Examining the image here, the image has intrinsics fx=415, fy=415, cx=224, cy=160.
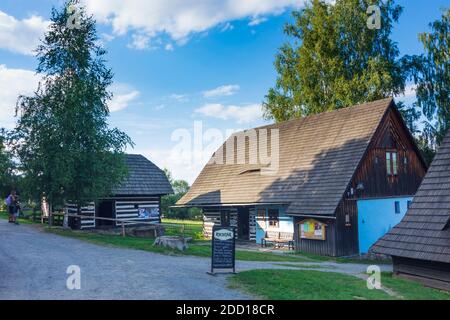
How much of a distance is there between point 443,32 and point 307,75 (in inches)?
394

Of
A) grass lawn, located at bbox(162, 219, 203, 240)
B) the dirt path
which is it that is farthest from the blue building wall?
the dirt path

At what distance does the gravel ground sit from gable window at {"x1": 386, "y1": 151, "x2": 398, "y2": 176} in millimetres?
7505

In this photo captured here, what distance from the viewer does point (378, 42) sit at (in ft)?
106

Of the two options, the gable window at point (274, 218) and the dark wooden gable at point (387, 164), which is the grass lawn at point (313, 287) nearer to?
the dark wooden gable at point (387, 164)

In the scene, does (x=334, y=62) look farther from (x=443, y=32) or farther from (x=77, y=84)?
(x=77, y=84)

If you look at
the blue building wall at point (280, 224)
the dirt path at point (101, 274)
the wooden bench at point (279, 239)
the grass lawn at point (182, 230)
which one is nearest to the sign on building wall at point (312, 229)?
the wooden bench at point (279, 239)

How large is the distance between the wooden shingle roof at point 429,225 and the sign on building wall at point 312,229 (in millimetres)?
6110

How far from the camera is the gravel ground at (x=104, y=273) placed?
9.62 meters

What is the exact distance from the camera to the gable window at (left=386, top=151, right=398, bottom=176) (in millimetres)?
23469

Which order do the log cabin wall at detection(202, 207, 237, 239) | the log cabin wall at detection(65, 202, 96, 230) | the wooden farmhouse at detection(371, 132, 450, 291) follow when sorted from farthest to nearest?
the log cabin wall at detection(202, 207, 237, 239) < the log cabin wall at detection(65, 202, 96, 230) < the wooden farmhouse at detection(371, 132, 450, 291)

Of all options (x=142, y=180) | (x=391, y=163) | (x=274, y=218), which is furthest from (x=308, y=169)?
(x=142, y=180)

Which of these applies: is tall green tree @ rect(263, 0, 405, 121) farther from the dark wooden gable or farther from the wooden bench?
the wooden bench

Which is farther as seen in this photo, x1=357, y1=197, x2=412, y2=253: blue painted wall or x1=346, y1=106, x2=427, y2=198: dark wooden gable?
x1=346, y1=106, x2=427, y2=198: dark wooden gable
